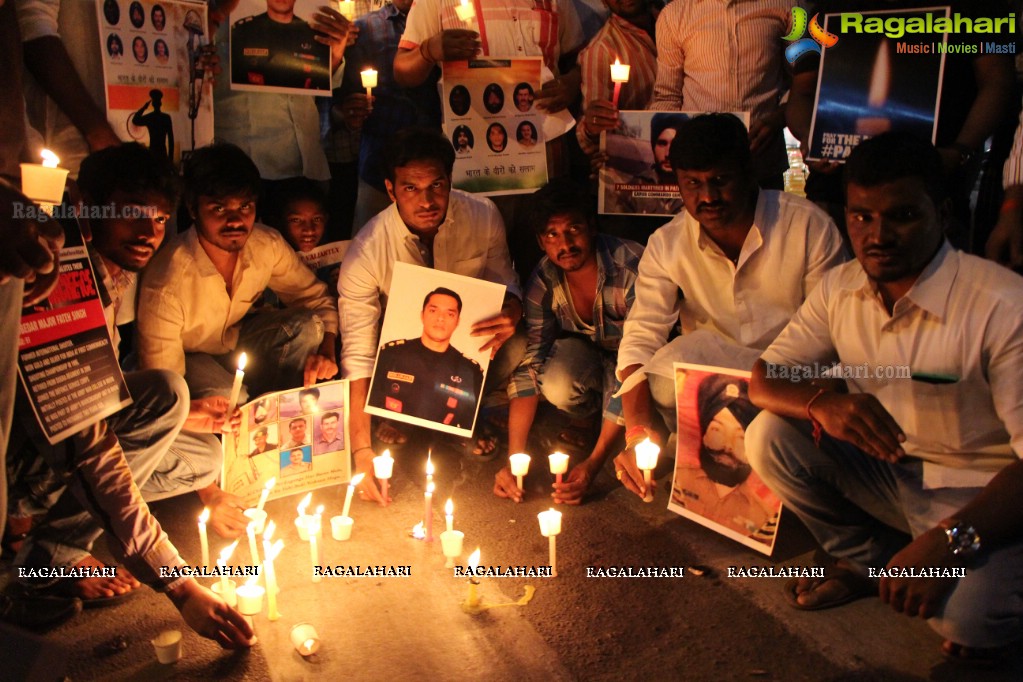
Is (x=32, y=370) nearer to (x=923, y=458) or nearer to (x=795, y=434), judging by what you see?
(x=795, y=434)

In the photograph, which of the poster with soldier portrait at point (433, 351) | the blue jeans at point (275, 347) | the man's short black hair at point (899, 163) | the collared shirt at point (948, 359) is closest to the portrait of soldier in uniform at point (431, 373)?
the poster with soldier portrait at point (433, 351)

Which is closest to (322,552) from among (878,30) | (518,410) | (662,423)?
(518,410)

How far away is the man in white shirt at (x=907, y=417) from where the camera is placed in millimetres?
2904

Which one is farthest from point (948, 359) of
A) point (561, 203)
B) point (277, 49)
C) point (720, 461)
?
point (277, 49)

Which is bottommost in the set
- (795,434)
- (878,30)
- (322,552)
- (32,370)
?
(322,552)

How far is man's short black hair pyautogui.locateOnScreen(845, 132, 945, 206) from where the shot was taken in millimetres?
3125

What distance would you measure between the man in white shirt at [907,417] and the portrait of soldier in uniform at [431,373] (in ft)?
5.02

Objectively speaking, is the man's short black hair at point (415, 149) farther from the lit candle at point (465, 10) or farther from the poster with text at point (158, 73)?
the poster with text at point (158, 73)

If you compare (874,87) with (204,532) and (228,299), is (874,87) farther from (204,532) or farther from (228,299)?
(204,532)

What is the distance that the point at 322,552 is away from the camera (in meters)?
3.93

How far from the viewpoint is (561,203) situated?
14.9 ft

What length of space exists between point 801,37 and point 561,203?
4.92 feet

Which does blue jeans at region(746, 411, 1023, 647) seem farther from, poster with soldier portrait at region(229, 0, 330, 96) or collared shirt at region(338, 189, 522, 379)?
poster with soldier portrait at region(229, 0, 330, 96)

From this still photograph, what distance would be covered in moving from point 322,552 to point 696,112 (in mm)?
2793
